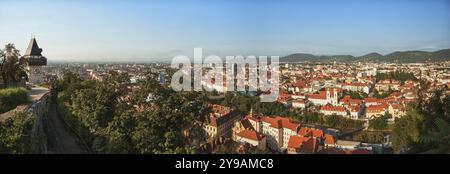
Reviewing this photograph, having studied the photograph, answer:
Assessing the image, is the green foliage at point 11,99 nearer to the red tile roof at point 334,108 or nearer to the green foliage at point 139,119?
the green foliage at point 139,119

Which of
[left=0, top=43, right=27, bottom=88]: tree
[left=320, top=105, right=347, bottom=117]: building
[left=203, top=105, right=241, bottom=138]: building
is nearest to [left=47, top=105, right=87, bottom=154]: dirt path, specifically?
[left=0, top=43, right=27, bottom=88]: tree

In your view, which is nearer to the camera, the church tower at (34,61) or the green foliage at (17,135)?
the green foliage at (17,135)

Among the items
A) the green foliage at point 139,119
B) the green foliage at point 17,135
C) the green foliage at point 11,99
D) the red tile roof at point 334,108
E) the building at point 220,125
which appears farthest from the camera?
the red tile roof at point 334,108

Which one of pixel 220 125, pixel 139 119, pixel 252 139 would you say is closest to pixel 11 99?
pixel 139 119

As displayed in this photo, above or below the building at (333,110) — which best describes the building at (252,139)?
above

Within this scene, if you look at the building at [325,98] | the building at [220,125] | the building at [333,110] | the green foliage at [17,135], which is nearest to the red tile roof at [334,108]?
the building at [333,110]

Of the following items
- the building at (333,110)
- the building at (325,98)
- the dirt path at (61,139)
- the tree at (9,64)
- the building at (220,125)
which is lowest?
the building at (333,110)

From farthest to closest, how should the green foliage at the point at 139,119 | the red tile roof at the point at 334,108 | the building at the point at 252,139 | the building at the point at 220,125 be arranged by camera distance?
the red tile roof at the point at 334,108 → the building at the point at 220,125 → the building at the point at 252,139 → the green foliage at the point at 139,119

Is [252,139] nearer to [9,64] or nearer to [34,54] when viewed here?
[9,64]
